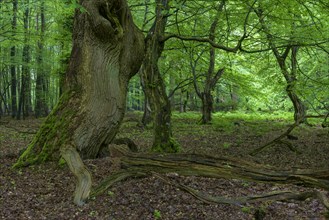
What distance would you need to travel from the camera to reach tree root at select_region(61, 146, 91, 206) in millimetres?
4465

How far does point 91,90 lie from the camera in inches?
264

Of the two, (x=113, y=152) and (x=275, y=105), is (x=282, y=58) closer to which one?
(x=113, y=152)

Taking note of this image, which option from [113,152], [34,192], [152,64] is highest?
[152,64]

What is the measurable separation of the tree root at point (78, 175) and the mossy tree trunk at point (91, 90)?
0.21 metres

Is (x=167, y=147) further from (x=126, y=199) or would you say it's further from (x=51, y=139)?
(x=126, y=199)

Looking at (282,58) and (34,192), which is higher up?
(282,58)

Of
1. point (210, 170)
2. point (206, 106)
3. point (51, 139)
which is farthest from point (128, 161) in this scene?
point (206, 106)

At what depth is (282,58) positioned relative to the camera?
13.4 meters

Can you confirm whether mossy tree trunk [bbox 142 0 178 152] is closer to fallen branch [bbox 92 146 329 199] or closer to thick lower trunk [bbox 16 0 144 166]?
thick lower trunk [bbox 16 0 144 166]

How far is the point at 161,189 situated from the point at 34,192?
1.91 metres

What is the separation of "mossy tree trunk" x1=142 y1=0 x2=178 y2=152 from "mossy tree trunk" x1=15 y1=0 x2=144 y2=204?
28.2 inches

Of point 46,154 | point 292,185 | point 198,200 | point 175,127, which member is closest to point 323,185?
point 292,185

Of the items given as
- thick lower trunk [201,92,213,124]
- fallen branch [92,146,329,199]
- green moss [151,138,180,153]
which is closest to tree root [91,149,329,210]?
fallen branch [92,146,329,199]

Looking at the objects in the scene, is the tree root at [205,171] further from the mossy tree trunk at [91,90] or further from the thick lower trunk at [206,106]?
the thick lower trunk at [206,106]
